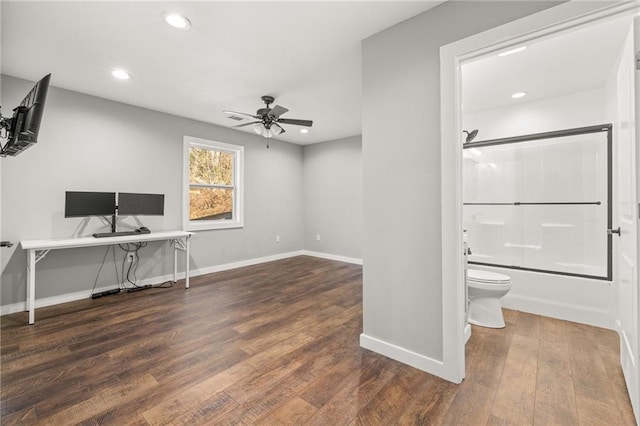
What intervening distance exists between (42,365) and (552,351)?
385cm

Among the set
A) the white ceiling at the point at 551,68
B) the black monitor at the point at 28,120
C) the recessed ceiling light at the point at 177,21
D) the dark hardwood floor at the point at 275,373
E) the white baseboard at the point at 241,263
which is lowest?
the dark hardwood floor at the point at 275,373

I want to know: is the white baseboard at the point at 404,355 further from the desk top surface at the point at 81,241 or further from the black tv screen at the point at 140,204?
the black tv screen at the point at 140,204

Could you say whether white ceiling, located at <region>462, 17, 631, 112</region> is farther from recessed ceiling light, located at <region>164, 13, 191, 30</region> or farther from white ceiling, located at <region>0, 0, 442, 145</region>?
recessed ceiling light, located at <region>164, 13, 191, 30</region>

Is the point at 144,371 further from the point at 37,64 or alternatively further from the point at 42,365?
the point at 37,64

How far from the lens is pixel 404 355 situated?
2002 mm

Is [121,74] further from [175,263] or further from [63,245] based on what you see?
[175,263]

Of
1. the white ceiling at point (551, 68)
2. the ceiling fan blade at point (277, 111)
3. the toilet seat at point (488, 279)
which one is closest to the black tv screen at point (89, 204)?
the ceiling fan blade at point (277, 111)

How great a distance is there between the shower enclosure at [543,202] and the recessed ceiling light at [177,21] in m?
3.43

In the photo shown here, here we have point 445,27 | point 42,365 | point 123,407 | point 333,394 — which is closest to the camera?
point 123,407

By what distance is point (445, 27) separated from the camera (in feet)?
5.95

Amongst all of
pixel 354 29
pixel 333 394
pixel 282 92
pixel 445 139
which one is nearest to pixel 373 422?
pixel 333 394

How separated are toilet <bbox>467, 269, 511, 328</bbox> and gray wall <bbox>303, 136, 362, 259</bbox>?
2.91 meters

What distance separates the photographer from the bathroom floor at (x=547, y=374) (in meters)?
1.51

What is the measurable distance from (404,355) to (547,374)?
3.08 feet
